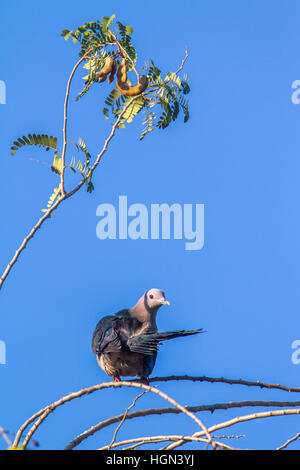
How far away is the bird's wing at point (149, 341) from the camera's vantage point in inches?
142

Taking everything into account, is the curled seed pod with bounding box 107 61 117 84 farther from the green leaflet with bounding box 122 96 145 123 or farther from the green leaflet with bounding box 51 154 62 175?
the green leaflet with bounding box 51 154 62 175

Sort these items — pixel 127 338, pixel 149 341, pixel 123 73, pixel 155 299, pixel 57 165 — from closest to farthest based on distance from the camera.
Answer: pixel 57 165 → pixel 123 73 → pixel 149 341 → pixel 127 338 → pixel 155 299

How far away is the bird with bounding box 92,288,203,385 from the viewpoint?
434 cm

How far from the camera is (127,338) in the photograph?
4344 mm

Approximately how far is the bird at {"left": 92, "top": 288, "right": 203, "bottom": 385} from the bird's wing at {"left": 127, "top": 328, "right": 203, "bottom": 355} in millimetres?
21

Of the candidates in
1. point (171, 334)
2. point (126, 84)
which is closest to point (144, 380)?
point (171, 334)

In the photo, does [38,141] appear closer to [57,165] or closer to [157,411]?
[57,165]

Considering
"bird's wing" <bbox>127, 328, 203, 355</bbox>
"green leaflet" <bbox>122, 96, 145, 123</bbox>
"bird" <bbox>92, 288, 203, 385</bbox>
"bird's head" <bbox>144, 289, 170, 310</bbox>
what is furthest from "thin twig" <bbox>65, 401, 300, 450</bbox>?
"green leaflet" <bbox>122, 96, 145, 123</bbox>

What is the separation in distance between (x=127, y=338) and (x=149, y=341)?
362mm

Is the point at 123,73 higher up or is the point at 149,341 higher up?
the point at 123,73

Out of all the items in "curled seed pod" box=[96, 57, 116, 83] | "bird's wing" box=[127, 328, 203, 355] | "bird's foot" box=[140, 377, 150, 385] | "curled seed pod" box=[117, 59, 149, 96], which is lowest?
"bird's foot" box=[140, 377, 150, 385]

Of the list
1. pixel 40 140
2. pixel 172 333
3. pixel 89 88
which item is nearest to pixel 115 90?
pixel 89 88

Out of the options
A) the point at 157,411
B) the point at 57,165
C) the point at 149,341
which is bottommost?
the point at 157,411
